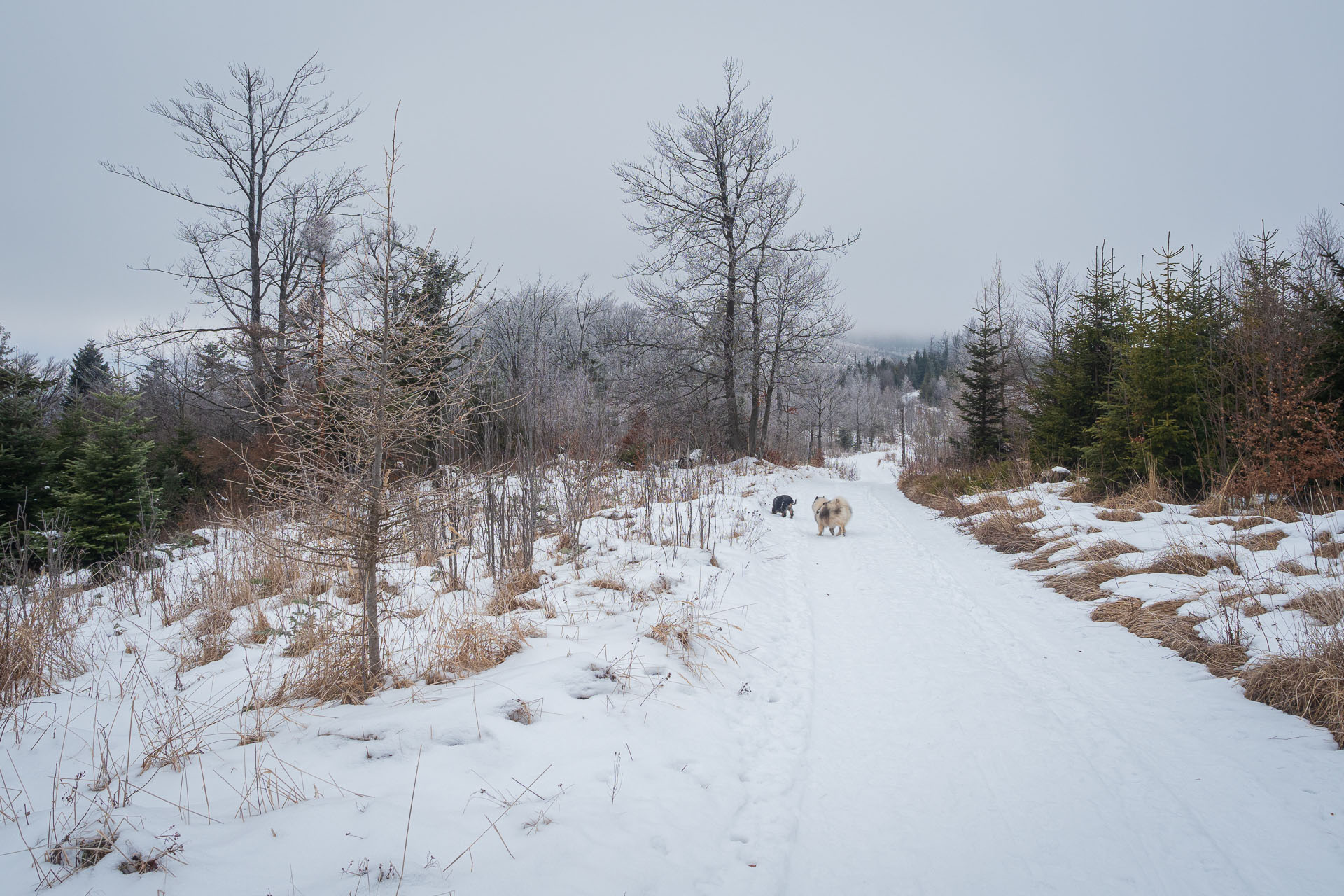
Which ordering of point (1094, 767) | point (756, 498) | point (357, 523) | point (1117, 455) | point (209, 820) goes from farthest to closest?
point (756, 498), point (1117, 455), point (357, 523), point (1094, 767), point (209, 820)

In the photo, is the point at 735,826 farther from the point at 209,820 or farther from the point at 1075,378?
the point at 1075,378

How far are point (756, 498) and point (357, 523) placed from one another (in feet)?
33.5

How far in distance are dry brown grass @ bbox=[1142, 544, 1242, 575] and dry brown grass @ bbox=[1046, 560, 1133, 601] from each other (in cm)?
26

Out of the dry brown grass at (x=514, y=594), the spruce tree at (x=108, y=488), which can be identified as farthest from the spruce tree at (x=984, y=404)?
the spruce tree at (x=108, y=488)

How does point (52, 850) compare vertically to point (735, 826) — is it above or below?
above

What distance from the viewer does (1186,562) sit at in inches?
201

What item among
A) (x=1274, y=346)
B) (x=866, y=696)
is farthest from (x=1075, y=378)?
(x=866, y=696)

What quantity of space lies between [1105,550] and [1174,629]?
7.82 feet

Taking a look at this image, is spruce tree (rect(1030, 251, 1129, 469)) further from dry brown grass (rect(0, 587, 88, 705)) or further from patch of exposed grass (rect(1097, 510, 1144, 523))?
Answer: dry brown grass (rect(0, 587, 88, 705))

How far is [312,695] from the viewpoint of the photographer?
121 inches

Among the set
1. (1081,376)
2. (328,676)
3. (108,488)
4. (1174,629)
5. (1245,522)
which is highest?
(1081,376)

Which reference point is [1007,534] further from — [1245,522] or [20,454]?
[20,454]

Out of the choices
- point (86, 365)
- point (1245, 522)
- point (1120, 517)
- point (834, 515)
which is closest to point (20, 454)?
point (834, 515)

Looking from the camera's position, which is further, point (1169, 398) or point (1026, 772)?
point (1169, 398)
